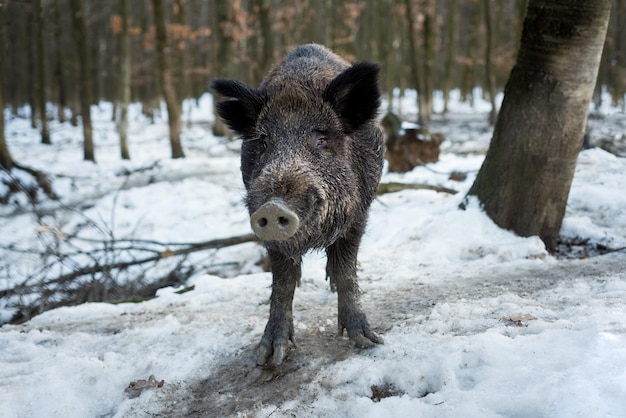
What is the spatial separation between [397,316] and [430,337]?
526 millimetres

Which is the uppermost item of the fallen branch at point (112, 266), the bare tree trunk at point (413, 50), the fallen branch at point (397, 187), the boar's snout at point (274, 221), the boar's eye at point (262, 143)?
the bare tree trunk at point (413, 50)

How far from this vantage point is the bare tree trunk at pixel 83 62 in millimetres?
13257

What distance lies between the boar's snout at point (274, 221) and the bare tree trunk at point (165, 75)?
11.9 m

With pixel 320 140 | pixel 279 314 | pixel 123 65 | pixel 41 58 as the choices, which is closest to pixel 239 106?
pixel 320 140

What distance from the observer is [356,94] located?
10.3ft

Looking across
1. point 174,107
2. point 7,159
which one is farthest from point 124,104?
point 7,159

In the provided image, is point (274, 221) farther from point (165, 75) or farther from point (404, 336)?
point (165, 75)

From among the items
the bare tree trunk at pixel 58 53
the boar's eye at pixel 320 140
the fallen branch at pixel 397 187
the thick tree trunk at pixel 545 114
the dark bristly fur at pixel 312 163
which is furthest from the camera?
the bare tree trunk at pixel 58 53

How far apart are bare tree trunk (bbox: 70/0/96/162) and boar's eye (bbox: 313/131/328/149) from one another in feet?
41.3

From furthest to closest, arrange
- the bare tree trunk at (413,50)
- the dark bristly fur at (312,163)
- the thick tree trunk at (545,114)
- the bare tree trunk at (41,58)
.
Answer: the bare tree trunk at (413,50) → the bare tree trunk at (41,58) → the thick tree trunk at (545,114) → the dark bristly fur at (312,163)

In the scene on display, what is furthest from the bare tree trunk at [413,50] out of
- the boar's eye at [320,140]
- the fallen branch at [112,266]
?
the boar's eye at [320,140]

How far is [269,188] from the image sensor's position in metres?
2.54

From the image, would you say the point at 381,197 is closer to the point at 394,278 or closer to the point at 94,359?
the point at 394,278

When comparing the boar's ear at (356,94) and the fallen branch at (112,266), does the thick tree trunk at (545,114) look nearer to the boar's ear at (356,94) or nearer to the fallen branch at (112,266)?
the boar's ear at (356,94)
